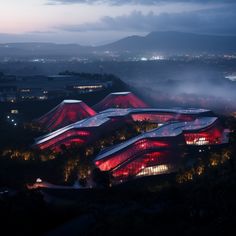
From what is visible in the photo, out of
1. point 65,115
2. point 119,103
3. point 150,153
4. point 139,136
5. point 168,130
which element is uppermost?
point 139,136

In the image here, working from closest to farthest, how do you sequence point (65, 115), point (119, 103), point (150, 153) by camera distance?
1. point (150, 153)
2. point (65, 115)
3. point (119, 103)

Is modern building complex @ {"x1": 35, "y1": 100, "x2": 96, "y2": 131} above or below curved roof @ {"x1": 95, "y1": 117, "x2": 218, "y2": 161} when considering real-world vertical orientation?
below

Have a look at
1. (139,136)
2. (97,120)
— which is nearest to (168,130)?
(139,136)

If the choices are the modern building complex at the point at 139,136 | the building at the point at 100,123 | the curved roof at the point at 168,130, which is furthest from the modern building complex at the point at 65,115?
the curved roof at the point at 168,130

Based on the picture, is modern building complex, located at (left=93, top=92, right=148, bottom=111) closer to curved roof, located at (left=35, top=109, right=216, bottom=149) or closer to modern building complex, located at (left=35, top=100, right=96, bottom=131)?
modern building complex, located at (left=35, top=100, right=96, bottom=131)

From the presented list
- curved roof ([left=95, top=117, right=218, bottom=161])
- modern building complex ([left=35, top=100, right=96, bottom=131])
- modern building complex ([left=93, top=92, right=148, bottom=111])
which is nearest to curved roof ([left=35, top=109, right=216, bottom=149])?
modern building complex ([left=35, top=100, right=96, bottom=131])

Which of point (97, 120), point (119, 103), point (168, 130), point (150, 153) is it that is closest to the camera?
point (150, 153)

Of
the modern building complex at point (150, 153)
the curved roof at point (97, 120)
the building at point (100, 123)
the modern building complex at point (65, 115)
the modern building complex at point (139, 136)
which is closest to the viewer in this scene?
the modern building complex at point (150, 153)

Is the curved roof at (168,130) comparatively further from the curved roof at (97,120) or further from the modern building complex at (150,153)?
the curved roof at (97,120)

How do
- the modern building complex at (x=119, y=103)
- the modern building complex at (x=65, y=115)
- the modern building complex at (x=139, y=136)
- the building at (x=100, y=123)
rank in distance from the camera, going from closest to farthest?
the modern building complex at (x=139, y=136)
the building at (x=100, y=123)
the modern building complex at (x=65, y=115)
the modern building complex at (x=119, y=103)

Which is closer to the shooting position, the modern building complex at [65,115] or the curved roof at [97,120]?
the curved roof at [97,120]

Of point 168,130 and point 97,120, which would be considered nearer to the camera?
point 168,130

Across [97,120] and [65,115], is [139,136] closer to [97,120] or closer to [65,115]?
[97,120]
